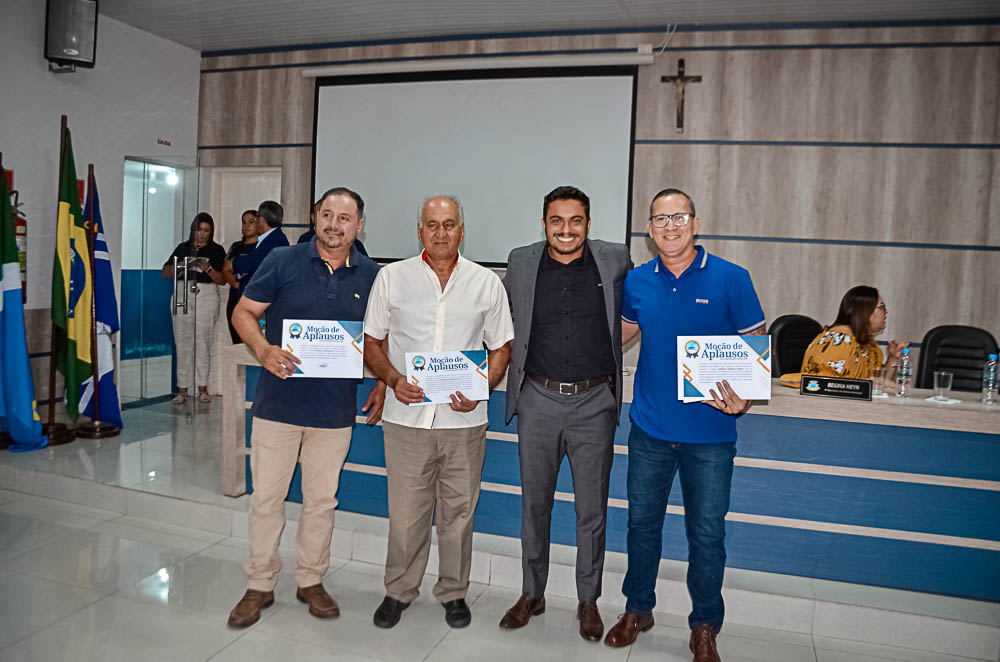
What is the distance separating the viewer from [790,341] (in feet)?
14.8

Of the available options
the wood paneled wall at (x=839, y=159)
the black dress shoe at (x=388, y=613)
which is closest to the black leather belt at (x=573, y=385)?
the black dress shoe at (x=388, y=613)

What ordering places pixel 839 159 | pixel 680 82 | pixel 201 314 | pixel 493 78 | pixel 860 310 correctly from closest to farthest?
pixel 860 310 < pixel 839 159 < pixel 680 82 < pixel 493 78 < pixel 201 314

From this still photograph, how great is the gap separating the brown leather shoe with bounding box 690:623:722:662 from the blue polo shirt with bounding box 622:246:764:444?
0.70 metres

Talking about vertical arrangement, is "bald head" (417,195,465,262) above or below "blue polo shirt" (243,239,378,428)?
above

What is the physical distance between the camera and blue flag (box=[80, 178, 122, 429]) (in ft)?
16.4

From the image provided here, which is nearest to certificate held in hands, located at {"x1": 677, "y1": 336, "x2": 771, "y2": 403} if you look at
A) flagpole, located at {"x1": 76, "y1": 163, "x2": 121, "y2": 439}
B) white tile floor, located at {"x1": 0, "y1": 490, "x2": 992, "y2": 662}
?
white tile floor, located at {"x1": 0, "y1": 490, "x2": 992, "y2": 662}

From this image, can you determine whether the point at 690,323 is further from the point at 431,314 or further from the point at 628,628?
the point at 628,628

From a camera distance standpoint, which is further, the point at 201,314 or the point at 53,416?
the point at 201,314

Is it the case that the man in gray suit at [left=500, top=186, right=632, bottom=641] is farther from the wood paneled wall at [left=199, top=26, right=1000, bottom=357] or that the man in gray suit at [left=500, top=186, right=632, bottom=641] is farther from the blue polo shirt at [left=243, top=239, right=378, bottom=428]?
the wood paneled wall at [left=199, top=26, right=1000, bottom=357]

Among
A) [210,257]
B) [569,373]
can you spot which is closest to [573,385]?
[569,373]

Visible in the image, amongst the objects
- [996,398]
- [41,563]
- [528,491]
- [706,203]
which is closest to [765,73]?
[706,203]

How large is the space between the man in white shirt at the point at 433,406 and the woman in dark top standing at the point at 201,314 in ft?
10.6

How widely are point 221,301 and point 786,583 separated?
529 centimetres

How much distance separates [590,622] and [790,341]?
2617mm
